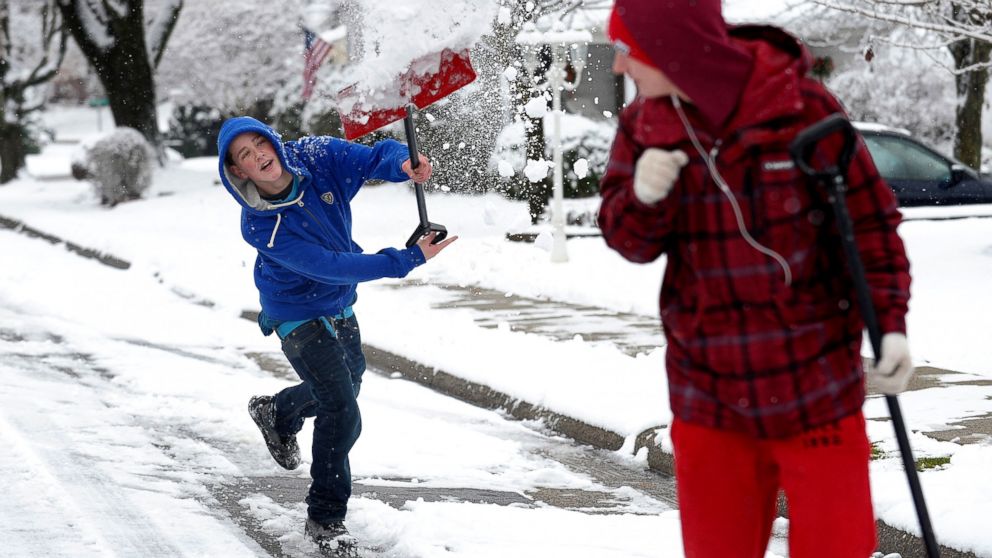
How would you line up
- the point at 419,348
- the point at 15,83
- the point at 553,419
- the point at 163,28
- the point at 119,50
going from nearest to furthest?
the point at 553,419
the point at 419,348
the point at 119,50
the point at 163,28
the point at 15,83

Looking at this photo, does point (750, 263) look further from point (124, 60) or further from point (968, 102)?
point (124, 60)

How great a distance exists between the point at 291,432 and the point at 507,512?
0.95 metres

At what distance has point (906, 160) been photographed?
52.6 ft

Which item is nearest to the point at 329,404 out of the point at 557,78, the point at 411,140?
the point at 411,140

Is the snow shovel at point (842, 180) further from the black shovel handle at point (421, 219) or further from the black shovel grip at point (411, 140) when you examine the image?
the black shovel grip at point (411, 140)

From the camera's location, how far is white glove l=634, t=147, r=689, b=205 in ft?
8.30

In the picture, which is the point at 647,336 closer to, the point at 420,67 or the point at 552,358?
the point at 552,358

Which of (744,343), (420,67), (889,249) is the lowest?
(744,343)

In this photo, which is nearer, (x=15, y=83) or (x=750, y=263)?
(x=750, y=263)

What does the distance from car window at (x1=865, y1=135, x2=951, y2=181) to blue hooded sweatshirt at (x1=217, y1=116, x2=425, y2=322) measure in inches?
488

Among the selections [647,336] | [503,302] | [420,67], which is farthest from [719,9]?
[503,302]

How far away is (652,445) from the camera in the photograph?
617cm

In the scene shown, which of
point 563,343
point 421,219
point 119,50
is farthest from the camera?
point 119,50

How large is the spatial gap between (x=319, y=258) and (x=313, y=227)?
20 centimetres
